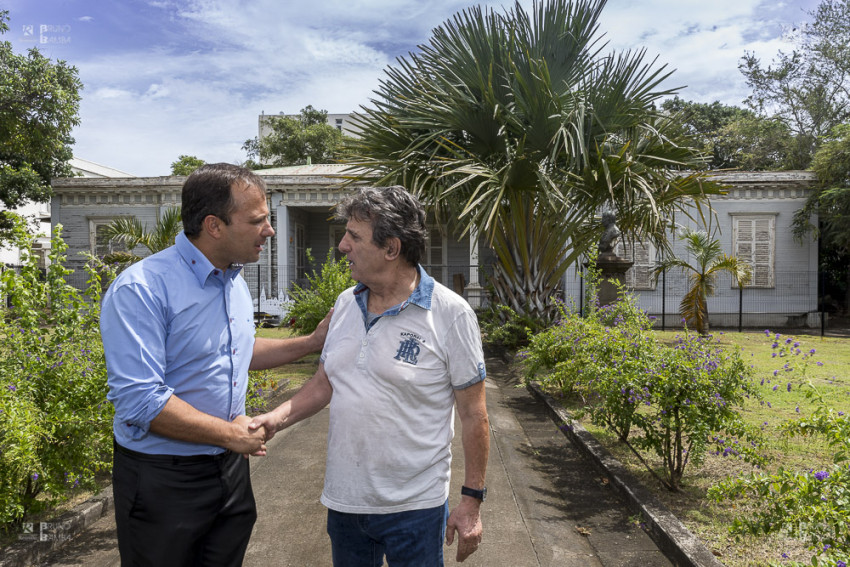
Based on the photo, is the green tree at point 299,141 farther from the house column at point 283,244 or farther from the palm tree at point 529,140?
the palm tree at point 529,140

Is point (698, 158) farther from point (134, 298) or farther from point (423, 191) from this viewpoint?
point (134, 298)

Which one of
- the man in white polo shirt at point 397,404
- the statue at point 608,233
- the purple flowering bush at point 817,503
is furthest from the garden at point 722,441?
the statue at point 608,233

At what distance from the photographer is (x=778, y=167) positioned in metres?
24.5

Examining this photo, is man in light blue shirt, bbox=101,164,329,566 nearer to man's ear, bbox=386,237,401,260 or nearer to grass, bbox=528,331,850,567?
man's ear, bbox=386,237,401,260

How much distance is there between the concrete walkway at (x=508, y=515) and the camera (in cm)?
344

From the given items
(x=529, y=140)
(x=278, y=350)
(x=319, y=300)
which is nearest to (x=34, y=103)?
(x=319, y=300)

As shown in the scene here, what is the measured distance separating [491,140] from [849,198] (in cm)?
1301

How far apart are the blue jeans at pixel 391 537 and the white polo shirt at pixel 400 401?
2.0 inches

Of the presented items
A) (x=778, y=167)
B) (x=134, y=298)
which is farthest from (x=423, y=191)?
(x=778, y=167)

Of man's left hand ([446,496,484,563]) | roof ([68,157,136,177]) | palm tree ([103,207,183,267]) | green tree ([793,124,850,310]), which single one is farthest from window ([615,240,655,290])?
roof ([68,157,136,177])

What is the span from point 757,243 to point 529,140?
41.6 ft

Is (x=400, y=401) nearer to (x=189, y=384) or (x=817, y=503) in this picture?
(x=189, y=384)

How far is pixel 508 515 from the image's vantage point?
4055 millimetres

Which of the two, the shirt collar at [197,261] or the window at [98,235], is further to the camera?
the window at [98,235]
